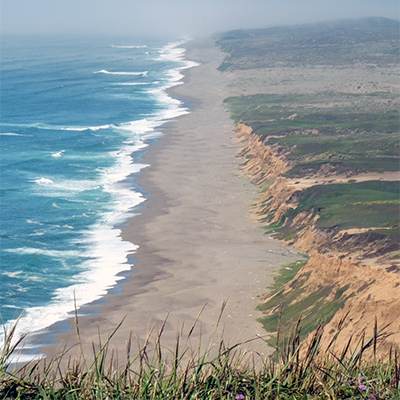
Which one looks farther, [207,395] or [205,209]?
[205,209]

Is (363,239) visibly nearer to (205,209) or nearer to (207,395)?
(205,209)

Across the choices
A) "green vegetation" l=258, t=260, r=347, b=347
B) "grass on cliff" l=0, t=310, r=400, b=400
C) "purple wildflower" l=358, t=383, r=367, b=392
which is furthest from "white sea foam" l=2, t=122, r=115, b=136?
"purple wildflower" l=358, t=383, r=367, b=392

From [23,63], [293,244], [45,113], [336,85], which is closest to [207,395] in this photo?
[293,244]

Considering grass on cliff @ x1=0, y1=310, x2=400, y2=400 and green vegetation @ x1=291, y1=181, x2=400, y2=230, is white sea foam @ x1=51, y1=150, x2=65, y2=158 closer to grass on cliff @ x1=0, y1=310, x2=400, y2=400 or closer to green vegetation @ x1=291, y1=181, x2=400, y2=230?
green vegetation @ x1=291, y1=181, x2=400, y2=230

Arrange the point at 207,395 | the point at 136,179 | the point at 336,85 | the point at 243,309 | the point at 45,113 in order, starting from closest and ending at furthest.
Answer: the point at 207,395, the point at 243,309, the point at 136,179, the point at 45,113, the point at 336,85

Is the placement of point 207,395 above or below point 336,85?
above

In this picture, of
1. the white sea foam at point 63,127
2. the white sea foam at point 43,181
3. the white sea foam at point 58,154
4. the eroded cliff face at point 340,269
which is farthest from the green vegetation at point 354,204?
the white sea foam at point 63,127

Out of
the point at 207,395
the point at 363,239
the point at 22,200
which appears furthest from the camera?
the point at 22,200
